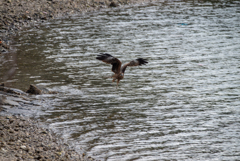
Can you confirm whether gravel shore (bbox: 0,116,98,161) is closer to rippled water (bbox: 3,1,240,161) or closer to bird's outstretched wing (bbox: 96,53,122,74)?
rippled water (bbox: 3,1,240,161)

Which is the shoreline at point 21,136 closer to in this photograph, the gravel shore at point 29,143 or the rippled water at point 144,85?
the gravel shore at point 29,143

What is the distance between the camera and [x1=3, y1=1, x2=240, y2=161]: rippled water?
916 centimetres

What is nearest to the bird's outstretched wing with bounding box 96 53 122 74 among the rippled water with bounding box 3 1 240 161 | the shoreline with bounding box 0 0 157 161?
the rippled water with bounding box 3 1 240 161

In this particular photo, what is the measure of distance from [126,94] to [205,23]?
Result: 16.0 m

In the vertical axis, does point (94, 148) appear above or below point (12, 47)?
below

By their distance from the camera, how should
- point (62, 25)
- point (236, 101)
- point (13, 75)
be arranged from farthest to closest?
point (62, 25) → point (13, 75) → point (236, 101)

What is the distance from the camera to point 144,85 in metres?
14.0

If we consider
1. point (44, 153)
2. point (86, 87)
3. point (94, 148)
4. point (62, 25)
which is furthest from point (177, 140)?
point (62, 25)

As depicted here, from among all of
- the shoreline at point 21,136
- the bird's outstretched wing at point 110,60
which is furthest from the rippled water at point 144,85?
the bird's outstretched wing at point 110,60

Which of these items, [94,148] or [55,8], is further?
[55,8]

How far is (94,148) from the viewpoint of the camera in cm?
878

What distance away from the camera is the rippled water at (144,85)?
916cm

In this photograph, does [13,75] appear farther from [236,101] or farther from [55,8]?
[55,8]

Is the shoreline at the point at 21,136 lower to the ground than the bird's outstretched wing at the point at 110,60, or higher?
lower
